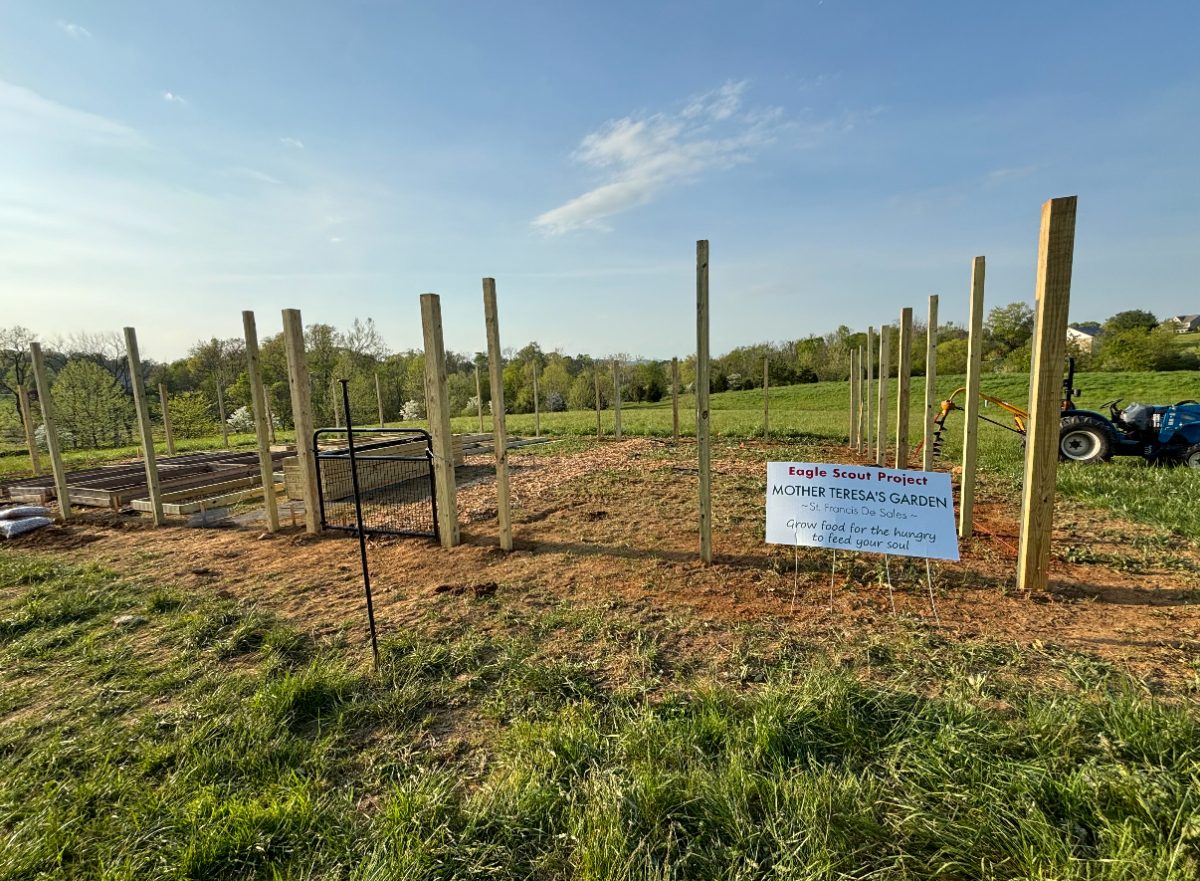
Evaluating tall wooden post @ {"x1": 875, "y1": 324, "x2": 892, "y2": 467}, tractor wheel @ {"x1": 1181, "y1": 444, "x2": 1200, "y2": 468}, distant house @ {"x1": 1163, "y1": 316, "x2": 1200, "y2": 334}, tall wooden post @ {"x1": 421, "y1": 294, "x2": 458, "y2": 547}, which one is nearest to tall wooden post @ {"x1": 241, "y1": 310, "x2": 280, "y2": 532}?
tall wooden post @ {"x1": 421, "y1": 294, "x2": 458, "y2": 547}

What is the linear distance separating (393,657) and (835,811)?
94.3 inches

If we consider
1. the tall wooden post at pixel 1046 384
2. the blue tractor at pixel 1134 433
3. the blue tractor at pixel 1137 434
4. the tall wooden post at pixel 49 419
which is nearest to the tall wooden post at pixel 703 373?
the tall wooden post at pixel 1046 384

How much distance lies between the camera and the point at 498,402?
15.8 feet

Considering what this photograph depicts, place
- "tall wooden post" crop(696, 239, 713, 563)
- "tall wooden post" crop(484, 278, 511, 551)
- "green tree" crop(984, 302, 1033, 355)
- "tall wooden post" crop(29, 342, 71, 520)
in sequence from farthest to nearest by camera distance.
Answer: "green tree" crop(984, 302, 1033, 355) < "tall wooden post" crop(29, 342, 71, 520) < "tall wooden post" crop(484, 278, 511, 551) < "tall wooden post" crop(696, 239, 713, 563)

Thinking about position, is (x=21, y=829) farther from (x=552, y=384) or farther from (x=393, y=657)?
(x=552, y=384)

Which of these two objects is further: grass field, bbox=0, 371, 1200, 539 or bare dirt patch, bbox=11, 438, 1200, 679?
grass field, bbox=0, 371, 1200, 539

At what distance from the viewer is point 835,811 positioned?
70.1 inches

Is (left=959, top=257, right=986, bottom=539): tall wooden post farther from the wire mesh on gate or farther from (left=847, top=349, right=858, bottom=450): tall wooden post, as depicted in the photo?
(left=847, top=349, right=858, bottom=450): tall wooden post

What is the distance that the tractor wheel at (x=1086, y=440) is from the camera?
797cm

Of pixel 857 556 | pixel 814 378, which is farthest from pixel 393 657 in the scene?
pixel 814 378

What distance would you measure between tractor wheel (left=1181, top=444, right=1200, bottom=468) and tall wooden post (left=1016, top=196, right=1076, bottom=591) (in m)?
6.86

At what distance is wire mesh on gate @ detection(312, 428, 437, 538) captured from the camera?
5.64 metres

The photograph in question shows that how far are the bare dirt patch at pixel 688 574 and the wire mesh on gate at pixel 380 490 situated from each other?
52cm

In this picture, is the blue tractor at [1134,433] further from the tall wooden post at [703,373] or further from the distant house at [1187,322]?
the distant house at [1187,322]
